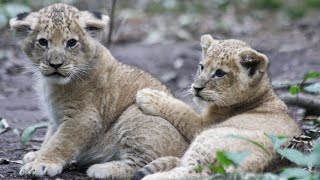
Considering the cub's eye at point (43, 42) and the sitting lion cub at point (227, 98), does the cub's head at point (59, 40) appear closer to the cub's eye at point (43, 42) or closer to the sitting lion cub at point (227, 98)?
the cub's eye at point (43, 42)

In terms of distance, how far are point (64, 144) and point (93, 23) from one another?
1.67 meters

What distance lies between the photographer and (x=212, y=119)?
379 inches

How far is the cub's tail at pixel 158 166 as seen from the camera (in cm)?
823

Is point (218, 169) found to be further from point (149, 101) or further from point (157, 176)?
point (149, 101)

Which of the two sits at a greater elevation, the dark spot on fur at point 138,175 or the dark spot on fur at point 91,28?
the dark spot on fur at point 91,28

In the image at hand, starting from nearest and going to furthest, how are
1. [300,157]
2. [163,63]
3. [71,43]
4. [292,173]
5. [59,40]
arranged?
1. [292,173]
2. [300,157]
3. [59,40]
4. [71,43]
5. [163,63]

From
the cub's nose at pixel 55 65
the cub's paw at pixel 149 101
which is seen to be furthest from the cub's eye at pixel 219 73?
the cub's nose at pixel 55 65

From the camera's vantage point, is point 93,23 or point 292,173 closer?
point 292,173

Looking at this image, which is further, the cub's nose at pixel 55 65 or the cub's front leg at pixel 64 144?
the cub's nose at pixel 55 65

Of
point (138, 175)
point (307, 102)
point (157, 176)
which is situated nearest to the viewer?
point (157, 176)

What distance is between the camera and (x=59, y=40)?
9180 mm

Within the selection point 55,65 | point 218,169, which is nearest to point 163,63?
point 55,65

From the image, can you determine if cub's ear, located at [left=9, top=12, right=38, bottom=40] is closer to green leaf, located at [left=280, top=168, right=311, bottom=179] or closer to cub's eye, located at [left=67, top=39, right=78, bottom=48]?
cub's eye, located at [left=67, top=39, right=78, bottom=48]

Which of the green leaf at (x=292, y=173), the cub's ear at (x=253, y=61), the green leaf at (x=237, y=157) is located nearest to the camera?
the green leaf at (x=237, y=157)
